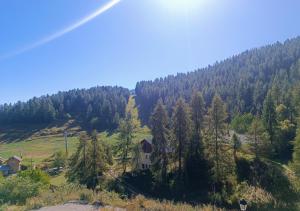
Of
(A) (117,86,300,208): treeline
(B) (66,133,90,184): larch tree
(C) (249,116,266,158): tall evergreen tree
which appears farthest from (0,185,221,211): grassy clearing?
A: (C) (249,116,266,158): tall evergreen tree

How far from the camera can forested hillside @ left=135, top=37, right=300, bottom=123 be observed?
312 feet

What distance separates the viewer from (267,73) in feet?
412

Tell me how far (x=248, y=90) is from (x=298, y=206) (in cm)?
7669

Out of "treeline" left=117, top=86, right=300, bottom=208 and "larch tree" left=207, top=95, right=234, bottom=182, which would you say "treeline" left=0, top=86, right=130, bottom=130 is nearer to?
"treeline" left=117, top=86, right=300, bottom=208

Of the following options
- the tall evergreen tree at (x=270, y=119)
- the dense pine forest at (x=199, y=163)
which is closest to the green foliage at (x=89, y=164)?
the dense pine forest at (x=199, y=163)

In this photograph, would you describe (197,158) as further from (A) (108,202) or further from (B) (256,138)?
(A) (108,202)

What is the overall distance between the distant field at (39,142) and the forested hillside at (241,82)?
968 inches

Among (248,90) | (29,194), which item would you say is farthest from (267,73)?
(29,194)

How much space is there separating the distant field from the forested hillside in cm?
2460

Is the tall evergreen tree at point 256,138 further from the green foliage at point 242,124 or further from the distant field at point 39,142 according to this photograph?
the distant field at point 39,142

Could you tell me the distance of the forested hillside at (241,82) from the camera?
9512 centimetres

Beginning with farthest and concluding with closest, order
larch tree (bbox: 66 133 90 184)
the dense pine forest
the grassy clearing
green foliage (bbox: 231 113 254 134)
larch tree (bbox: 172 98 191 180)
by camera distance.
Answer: green foliage (bbox: 231 113 254 134)
larch tree (bbox: 66 133 90 184)
larch tree (bbox: 172 98 191 180)
the dense pine forest
the grassy clearing

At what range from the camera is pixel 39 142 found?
103 meters

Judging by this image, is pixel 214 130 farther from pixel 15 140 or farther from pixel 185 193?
pixel 15 140
